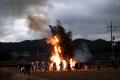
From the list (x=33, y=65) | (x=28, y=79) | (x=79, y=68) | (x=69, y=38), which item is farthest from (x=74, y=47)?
(x=28, y=79)

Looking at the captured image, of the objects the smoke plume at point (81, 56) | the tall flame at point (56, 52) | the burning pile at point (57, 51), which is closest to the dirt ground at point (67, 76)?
the tall flame at point (56, 52)

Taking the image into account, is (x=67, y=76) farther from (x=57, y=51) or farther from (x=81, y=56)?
(x=81, y=56)

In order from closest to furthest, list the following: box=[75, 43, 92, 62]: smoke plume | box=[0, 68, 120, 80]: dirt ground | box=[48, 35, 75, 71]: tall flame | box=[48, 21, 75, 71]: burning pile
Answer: box=[0, 68, 120, 80]: dirt ground < box=[48, 35, 75, 71]: tall flame < box=[48, 21, 75, 71]: burning pile < box=[75, 43, 92, 62]: smoke plume

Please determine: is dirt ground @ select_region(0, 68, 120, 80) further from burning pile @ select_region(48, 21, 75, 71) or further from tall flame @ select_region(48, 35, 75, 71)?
burning pile @ select_region(48, 21, 75, 71)

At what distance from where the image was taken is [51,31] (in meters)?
78.3

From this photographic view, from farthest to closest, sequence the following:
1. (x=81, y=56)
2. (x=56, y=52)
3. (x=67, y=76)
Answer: (x=81, y=56)
(x=56, y=52)
(x=67, y=76)

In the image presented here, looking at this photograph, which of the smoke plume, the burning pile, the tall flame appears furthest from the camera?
the smoke plume

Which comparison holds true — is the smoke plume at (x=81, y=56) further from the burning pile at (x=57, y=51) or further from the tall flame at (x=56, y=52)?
the tall flame at (x=56, y=52)

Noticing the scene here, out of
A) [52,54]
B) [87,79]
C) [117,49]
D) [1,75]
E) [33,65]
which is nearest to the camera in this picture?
[87,79]

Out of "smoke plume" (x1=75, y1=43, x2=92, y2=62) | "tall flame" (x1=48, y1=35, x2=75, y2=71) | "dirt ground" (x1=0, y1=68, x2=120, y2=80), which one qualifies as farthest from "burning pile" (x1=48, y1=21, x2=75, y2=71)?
"dirt ground" (x1=0, y1=68, x2=120, y2=80)

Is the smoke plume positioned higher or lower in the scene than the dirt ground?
higher

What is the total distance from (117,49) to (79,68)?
74426 mm

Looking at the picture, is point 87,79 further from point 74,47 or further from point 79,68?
point 74,47

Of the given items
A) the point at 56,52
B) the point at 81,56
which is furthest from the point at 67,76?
the point at 81,56
